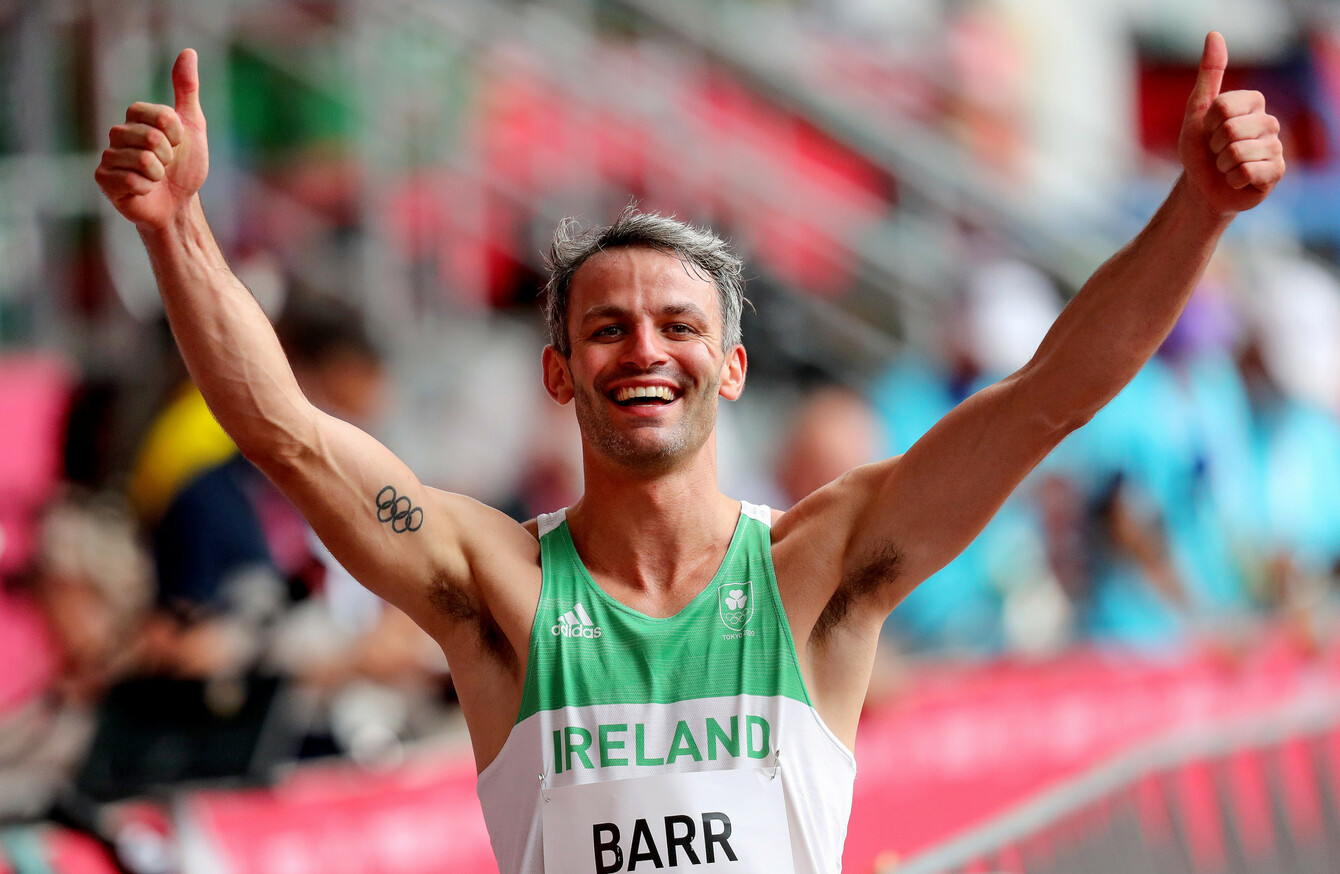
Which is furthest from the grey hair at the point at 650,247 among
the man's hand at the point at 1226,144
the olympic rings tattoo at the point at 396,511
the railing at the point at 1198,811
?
the railing at the point at 1198,811

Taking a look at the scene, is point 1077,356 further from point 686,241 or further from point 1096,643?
point 1096,643

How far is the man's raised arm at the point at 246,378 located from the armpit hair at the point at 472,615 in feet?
0.08

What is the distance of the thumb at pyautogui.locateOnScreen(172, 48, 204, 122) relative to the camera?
2.27 meters

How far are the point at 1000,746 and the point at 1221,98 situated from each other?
3.99 meters

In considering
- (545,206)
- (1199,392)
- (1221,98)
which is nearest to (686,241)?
(1221,98)

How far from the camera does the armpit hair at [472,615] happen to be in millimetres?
2518

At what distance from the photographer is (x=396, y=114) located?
7.04 metres

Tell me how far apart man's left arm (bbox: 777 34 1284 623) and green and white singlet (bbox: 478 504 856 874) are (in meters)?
0.20

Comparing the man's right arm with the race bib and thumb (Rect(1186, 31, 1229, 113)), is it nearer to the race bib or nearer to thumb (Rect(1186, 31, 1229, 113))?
the race bib

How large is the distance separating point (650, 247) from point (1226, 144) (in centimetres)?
98

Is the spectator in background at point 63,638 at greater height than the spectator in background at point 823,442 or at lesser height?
lesser

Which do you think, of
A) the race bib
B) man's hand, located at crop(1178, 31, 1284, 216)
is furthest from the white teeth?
man's hand, located at crop(1178, 31, 1284, 216)

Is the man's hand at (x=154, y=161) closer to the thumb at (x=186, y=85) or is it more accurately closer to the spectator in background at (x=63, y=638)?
the thumb at (x=186, y=85)

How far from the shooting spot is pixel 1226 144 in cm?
222
